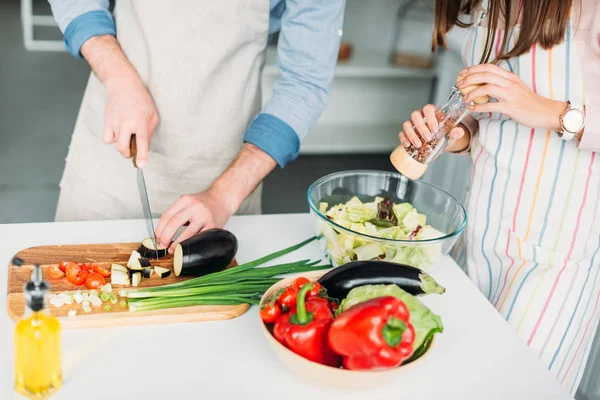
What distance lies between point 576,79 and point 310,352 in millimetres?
847

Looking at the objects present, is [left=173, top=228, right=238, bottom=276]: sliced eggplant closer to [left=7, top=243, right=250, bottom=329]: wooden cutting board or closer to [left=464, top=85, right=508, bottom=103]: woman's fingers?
[left=7, top=243, right=250, bottom=329]: wooden cutting board

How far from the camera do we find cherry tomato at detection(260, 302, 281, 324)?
1.01m

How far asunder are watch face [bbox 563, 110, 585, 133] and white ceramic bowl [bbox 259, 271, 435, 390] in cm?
59

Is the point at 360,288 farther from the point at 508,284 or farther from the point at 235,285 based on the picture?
the point at 508,284

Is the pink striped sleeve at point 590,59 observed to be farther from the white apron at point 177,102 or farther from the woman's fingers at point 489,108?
the white apron at point 177,102

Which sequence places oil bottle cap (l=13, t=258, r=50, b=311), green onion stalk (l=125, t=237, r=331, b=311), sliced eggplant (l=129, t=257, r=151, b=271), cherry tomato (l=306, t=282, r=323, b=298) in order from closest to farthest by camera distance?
oil bottle cap (l=13, t=258, r=50, b=311), cherry tomato (l=306, t=282, r=323, b=298), green onion stalk (l=125, t=237, r=331, b=311), sliced eggplant (l=129, t=257, r=151, b=271)

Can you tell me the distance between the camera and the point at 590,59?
52.0 inches

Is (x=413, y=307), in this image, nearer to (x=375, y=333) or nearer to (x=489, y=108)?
(x=375, y=333)

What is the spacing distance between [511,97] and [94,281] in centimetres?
91

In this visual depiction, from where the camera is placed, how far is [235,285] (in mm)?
1193

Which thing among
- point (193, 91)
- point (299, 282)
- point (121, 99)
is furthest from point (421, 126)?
point (121, 99)

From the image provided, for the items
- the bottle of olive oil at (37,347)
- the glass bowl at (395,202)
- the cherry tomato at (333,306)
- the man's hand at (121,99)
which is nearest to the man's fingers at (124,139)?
the man's hand at (121,99)

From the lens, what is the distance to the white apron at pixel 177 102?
1.56 meters

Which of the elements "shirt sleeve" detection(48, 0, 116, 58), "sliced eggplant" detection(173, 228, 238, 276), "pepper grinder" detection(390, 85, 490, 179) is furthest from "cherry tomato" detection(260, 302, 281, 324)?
"shirt sleeve" detection(48, 0, 116, 58)
